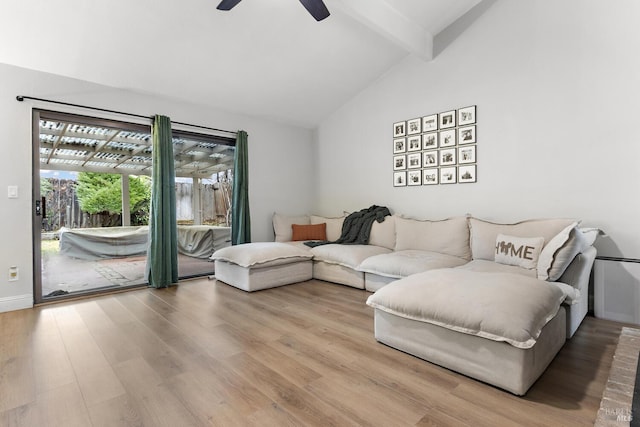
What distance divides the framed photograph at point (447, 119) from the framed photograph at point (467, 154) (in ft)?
1.13

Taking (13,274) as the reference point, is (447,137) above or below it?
above

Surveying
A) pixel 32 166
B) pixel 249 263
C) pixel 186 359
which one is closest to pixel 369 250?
pixel 249 263

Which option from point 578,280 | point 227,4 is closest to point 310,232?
point 227,4

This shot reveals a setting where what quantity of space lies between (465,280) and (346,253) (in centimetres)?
196

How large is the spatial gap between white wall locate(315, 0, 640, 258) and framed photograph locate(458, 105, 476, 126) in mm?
70

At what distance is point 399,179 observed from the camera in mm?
4617

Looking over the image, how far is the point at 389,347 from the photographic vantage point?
7.25 feet

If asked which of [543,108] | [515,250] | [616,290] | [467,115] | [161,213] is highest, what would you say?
[467,115]

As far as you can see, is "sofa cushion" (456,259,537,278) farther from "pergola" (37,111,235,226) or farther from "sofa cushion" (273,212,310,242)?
Result: "pergola" (37,111,235,226)

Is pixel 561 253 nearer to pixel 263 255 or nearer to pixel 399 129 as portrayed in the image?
pixel 399 129

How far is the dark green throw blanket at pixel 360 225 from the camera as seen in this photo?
4539 mm

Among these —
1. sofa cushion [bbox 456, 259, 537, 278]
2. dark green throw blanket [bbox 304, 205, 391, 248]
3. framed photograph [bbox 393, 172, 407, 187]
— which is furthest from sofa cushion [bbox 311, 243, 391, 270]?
sofa cushion [bbox 456, 259, 537, 278]

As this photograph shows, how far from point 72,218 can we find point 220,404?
3.30 m

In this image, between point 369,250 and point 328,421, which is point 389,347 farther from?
point 369,250
